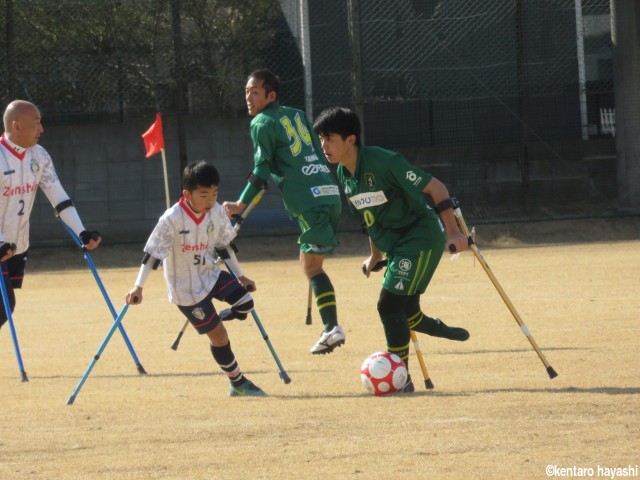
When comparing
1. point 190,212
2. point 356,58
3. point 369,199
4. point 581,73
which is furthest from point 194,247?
point 581,73

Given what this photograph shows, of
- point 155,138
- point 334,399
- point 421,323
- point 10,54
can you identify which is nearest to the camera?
point 334,399

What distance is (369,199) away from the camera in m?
6.43

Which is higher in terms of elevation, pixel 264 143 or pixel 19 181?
pixel 264 143

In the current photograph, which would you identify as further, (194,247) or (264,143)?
(264,143)

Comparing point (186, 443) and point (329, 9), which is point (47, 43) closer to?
point (329, 9)

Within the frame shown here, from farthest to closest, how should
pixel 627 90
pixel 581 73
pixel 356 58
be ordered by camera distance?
pixel 581 73 < pixel 627 90 < pixel 356 58

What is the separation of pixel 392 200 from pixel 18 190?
2.77m

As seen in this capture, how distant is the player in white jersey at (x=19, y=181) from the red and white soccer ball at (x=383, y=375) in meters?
2.21

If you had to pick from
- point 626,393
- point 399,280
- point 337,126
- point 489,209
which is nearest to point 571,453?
point 626,393

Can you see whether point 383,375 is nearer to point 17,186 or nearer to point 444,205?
point 444,205

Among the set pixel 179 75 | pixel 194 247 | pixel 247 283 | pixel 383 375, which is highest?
pixel 179 75

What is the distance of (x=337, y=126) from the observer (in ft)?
21.0

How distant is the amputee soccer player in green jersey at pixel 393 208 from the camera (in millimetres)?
6344

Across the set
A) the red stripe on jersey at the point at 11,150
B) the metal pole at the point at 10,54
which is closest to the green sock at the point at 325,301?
the red stripe on jersey at the point at 11,150
